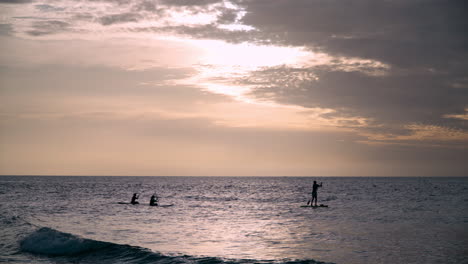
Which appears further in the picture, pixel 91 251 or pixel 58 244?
pixel 58 244

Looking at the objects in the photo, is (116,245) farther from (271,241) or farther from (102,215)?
(102,215)

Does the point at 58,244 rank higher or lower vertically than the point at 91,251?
lower

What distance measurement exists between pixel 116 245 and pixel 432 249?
15118mm

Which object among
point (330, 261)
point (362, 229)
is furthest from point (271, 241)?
point (362, 229)

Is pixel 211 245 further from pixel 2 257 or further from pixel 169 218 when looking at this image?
pixel 169 218

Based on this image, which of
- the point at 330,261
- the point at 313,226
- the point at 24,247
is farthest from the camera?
the point at 313,226

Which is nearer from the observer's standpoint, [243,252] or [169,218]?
[243,252]

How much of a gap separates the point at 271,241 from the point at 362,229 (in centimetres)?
688

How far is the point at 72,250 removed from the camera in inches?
766

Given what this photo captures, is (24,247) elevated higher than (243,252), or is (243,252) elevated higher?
(243,252)

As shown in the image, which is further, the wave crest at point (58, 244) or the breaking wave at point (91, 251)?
the wave crest at point (58, 244)

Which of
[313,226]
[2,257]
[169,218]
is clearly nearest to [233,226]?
[313,226]

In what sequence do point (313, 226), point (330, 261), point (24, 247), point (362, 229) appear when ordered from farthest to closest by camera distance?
point (313, 226)
point (362, 229)
point (24, 247)
point (330, 261)

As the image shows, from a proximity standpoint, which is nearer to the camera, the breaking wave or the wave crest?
the breaking wave
